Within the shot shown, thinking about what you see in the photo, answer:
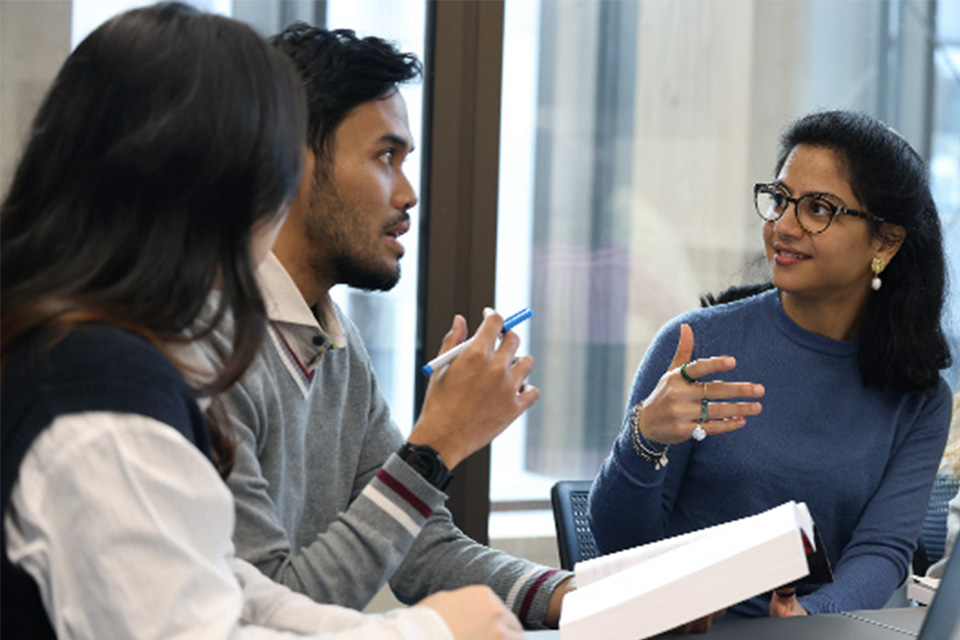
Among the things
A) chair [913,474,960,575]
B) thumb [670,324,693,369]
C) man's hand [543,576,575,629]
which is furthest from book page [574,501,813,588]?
chair [913,474,960,575]

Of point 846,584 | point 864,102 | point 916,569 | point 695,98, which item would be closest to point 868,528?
point 846,584

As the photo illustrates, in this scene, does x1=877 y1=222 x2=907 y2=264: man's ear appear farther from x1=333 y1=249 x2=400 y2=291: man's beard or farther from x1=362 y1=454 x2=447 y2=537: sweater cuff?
x1=362 y1=454 x2=447 y2=537: sweater cuff

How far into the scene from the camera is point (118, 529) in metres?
0.84

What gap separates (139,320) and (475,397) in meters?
0.56

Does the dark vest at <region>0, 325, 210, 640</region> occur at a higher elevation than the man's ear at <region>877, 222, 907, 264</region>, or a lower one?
lower

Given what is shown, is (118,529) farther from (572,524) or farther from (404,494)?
(572,524)

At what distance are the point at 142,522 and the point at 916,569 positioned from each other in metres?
1.91

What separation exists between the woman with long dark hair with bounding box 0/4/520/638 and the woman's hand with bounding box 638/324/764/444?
0.78 meters

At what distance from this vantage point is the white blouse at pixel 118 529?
0.84 metres

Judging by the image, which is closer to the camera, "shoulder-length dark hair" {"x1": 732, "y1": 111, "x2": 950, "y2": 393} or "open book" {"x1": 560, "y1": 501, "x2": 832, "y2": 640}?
"open book" {"x1": 560, "y1": 501, "x2": 832, "y2": 640}

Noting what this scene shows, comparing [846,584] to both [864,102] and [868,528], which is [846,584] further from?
[864,102]

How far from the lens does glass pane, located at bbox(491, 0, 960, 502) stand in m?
2.90

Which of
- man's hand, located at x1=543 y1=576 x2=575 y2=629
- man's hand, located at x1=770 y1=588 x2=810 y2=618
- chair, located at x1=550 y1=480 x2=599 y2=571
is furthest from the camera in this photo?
chair, located at x1=550 y1=480 x2=599 y2=571

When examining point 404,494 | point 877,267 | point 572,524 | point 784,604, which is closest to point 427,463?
point 404,494
